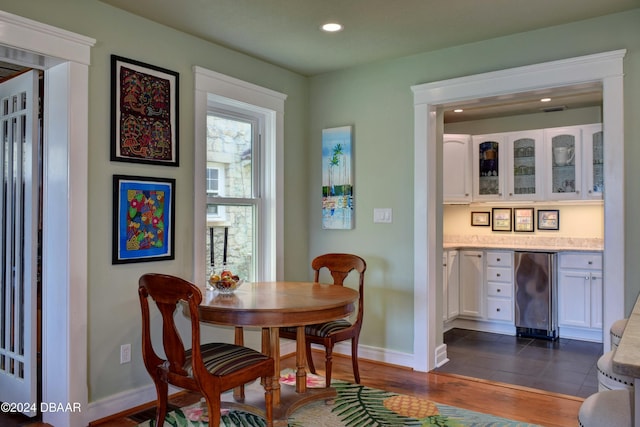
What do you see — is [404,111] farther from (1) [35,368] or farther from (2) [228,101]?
(1) [35,368]

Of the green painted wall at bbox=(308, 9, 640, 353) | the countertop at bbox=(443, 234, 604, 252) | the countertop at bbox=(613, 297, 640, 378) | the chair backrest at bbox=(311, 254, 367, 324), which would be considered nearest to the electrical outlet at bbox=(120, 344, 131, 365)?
the chair backrest at bbox=(311, 254, 367, 324)

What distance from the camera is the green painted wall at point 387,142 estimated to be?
343 cm

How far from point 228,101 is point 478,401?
8.99 ft

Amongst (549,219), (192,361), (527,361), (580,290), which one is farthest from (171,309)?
(549,219)

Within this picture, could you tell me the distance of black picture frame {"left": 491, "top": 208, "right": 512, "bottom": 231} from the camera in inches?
220

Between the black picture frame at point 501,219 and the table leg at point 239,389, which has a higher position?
the black picture frame at point 501,219

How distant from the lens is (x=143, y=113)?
303 centimetres

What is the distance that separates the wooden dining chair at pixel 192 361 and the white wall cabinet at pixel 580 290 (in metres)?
3.50

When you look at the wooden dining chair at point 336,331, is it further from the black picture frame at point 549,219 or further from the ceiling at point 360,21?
the black picture frame at point 549,219

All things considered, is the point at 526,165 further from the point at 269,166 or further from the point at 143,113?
the point at 143,113

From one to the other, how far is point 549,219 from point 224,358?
4.27 m

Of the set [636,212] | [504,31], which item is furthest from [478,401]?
[504,31]

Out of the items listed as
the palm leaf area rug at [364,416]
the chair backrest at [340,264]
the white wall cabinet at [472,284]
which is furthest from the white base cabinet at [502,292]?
the palm leaf area rug at [364,416]

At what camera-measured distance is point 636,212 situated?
295 cm
